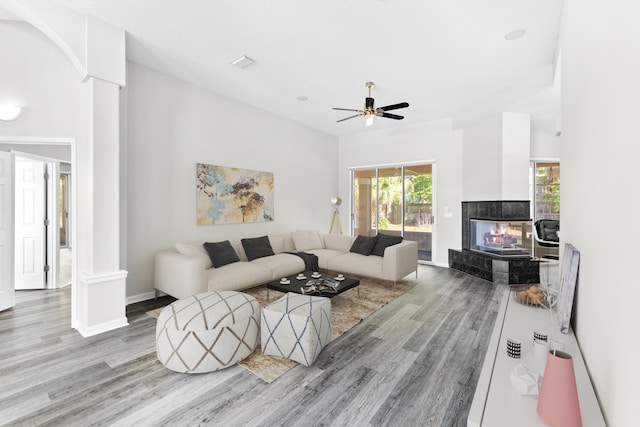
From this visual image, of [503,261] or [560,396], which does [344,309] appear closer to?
[560,396]

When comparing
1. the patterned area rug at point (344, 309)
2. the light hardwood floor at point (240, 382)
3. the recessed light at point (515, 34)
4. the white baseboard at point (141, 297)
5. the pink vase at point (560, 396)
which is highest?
the recessed light at point (515, 34)

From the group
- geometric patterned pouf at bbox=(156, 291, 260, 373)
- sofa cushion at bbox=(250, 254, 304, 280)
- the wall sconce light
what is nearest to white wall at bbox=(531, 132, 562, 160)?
sofa cushion at bbox=(250, 254, 304, 280)

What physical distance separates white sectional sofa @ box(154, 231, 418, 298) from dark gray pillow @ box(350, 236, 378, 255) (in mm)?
84

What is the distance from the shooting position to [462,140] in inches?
240

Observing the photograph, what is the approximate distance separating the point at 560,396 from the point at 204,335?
7.12 ft

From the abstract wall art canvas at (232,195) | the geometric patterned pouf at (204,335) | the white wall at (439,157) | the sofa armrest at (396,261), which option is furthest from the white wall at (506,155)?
the geometric patterned pouf at (204,335)

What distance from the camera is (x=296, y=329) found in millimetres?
2453

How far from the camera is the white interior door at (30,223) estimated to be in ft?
14.7

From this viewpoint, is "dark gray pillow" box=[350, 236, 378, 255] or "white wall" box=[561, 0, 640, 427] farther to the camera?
"dark gray pillow" box=[350, 236, 378, 255]

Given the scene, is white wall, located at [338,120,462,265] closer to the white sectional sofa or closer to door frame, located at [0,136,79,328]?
the white sectional sofa

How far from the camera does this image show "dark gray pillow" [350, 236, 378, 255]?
5235 millimetres

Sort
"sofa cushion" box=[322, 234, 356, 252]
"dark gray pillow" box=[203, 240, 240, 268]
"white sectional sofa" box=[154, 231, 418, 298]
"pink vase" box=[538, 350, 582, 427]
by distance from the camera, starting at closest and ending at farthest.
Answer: "pink vase" box=[538, 350, 582, 427] < "white sectional sofa" box=[154, 231, 418, 298] < "dark gray pillow" box=[203, 240, 240, 268] < "sofa cushion" box=[322, 234, 356, 252]

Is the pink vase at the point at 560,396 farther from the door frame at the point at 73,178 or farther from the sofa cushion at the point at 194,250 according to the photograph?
the door frame at the point at 73,178

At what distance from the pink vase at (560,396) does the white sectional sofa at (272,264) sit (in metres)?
3.37
